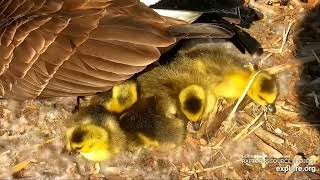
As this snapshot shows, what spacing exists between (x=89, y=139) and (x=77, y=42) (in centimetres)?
49

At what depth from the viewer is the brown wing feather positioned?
242cm

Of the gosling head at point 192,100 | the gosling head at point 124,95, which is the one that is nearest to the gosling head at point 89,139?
the gosling head at point 124,95

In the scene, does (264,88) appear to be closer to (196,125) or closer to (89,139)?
(196,125)

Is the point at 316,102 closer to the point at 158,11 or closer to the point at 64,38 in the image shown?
the point at 158,11

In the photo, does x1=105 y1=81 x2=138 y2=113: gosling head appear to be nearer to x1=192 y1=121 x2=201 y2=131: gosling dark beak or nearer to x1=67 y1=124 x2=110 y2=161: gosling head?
x1=67 y1=124 x2=110 y2=161: gosling head

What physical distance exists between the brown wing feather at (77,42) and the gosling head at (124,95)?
8.9 inches

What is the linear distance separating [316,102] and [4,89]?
1.47 metres

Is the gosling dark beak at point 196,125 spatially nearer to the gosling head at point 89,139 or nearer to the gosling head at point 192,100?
the gosling head at point 192,100

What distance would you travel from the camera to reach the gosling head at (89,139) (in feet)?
8.86

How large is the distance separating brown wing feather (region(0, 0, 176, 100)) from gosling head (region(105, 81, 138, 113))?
225 millimetres

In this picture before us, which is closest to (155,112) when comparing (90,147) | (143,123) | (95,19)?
(143,123)

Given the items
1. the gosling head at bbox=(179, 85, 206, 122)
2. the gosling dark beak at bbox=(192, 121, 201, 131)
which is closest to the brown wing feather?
the gosling head at bbox=(179, 85, 206, 122)

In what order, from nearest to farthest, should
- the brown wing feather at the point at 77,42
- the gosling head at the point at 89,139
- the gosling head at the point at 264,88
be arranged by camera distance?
the brown wing feather at the point at 77,42
the gosling head at the point at 89,139
the gosling head at the point at 264,88

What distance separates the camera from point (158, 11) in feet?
8.96
